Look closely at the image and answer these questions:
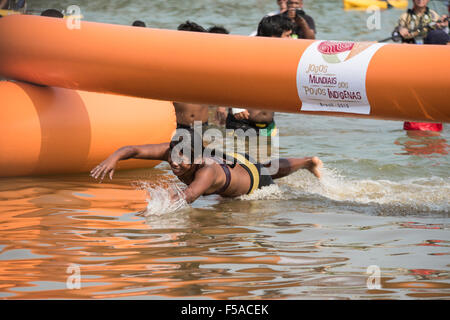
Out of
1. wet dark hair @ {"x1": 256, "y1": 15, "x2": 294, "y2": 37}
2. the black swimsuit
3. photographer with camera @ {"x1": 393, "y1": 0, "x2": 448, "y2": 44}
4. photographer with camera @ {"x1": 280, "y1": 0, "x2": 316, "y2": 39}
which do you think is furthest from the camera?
photographer with camera @ {"x1": 393, "y1": 0, "x2": 448, "y2": 44}

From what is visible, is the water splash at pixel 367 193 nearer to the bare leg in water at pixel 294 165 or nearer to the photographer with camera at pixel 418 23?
the bare leg in water at pixel 294 165

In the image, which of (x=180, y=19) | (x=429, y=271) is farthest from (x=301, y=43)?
(x=180, y=19)

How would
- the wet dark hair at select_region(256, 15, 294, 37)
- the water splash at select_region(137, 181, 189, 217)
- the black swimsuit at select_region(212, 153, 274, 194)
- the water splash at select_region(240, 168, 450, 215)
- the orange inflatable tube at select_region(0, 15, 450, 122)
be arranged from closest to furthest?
the orange inflatable tube at select_region(0, 15, 450, 122)
the water splash at select_region(137, 181, 189, 217)
the water splash at select_region(240, 168, 450, 215)
the black swimsuit at select_region(212, 153, 274, 194)
the wet dark hair at select_region(256, 15, 294, 37)

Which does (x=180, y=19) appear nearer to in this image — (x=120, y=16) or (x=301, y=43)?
(x=120, y=16)

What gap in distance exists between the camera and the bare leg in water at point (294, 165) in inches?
215

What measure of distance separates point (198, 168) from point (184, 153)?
0.60 feet

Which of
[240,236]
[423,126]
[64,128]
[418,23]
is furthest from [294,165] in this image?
[418,23]

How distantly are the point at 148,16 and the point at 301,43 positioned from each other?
16322 mm

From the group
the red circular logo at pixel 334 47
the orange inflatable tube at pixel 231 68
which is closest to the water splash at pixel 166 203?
the orange inflatable tube at pixel 231 68

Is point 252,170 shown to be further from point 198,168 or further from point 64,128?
point 64,128

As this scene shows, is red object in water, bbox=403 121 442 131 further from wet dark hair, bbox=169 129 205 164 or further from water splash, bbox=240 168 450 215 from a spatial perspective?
wet dark hair, bbox=169 129 205 164

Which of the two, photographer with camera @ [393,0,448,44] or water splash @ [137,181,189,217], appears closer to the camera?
water splash @ [137,181,189,217]

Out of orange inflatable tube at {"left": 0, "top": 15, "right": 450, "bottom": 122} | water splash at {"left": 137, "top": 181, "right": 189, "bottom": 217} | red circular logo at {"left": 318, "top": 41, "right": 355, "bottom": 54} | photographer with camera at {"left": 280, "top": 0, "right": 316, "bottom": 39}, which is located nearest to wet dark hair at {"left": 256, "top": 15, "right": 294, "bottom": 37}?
photographer with camera at {"left": 280, "top": 0, "right": 316, "bottom": 39}

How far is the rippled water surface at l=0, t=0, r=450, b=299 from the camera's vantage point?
10.00 feet
